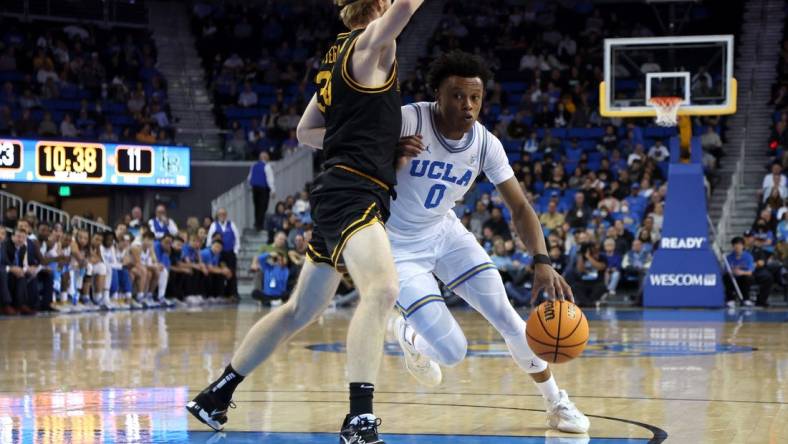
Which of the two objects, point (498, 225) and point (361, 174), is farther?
point (498, 225)

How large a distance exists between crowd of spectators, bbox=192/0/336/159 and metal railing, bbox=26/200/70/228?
4.31m

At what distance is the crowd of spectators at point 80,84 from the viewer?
24.9 metres

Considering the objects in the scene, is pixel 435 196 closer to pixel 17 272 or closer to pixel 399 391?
pixel 399 391

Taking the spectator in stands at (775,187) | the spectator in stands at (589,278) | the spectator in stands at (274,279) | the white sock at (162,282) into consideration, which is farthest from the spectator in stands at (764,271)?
the white sock at (162,282)

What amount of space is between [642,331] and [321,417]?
7.50 metres

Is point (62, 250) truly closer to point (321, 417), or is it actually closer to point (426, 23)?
point (321, 417)

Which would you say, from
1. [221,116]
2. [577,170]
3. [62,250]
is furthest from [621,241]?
[221,116]

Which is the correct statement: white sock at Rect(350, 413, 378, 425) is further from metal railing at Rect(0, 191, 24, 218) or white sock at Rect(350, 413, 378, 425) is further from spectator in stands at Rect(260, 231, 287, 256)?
metal railing at Rect(0, 191, 24, 218)

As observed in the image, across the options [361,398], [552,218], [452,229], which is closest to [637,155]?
[552,218]

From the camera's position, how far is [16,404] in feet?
21.2

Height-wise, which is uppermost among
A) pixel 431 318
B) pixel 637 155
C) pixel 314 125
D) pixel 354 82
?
pixel 637 155

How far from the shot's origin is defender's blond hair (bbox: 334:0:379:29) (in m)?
5.18

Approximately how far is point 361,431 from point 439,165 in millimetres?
1587

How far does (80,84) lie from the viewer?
26484mm
